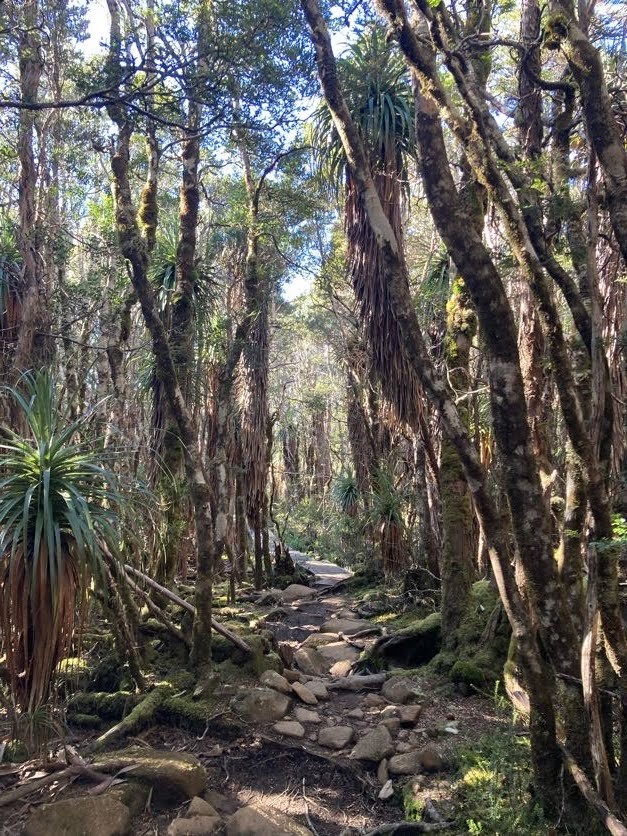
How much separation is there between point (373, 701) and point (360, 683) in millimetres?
462

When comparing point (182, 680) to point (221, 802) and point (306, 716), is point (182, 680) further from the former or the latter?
point (221, 802)

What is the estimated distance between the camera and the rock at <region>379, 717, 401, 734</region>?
526 cm

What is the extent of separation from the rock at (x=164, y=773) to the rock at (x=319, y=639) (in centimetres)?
429

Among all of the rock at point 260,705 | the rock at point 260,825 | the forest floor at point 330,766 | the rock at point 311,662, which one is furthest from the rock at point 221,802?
the rock at point 311,662

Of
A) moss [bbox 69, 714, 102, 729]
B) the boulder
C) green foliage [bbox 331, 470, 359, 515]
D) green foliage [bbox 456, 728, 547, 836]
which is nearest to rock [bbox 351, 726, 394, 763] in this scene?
green foliage [bbox 456, 728, 547, 836]

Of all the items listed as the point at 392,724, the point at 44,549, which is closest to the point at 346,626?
the point at 392,724

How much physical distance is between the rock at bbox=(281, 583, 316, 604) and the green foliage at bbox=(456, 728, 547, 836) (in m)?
7.70

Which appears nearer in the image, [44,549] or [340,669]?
[44,549]

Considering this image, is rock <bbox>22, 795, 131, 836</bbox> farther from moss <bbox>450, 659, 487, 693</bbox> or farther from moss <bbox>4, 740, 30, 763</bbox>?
moss <bbox>450, 659, 487, 693</bbox>

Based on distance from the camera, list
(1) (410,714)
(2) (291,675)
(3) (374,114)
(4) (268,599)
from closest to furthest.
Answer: (1) (410,714) → (2) (291,675) → (3) (374,114) → (4) (268,599)

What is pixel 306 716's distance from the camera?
554 centimetres

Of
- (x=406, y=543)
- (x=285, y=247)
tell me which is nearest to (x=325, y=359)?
(x=285, y=247)

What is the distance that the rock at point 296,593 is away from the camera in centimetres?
1220

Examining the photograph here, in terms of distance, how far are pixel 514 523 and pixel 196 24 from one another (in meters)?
6.11
